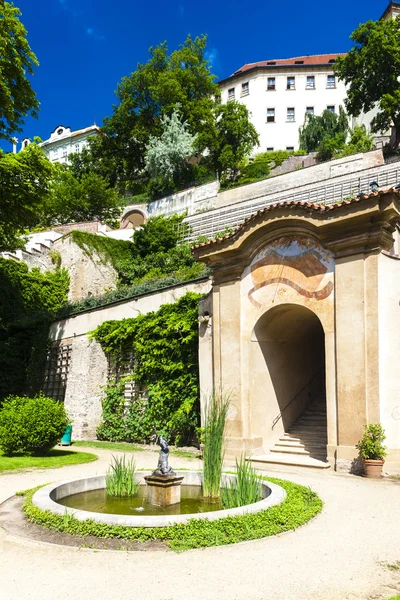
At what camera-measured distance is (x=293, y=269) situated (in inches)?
504

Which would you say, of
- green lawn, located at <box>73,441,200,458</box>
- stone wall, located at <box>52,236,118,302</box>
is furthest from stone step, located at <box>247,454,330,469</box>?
stone wall, located at <box>52,236,118,302</box>

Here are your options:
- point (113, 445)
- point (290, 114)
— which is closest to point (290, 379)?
point (113, 445)

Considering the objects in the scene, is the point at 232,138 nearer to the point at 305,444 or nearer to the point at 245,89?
the point at 245,89

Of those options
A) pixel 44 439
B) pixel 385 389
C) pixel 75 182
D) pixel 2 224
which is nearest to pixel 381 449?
pixel 385 389

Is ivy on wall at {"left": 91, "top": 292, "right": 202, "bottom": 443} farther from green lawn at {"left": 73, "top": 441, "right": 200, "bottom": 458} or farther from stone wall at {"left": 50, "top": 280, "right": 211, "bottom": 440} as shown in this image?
green lawn at {"left": 73, "top": 441, "right": 200, "bottom": 458}

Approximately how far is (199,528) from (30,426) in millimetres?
8345

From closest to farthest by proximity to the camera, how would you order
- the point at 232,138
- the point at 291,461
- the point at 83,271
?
the point at 291,461, the point at 83,271, the point at 232,138

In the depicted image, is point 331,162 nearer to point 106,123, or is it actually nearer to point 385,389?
point 385,389

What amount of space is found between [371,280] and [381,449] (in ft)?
11.7

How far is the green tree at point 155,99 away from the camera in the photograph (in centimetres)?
4766

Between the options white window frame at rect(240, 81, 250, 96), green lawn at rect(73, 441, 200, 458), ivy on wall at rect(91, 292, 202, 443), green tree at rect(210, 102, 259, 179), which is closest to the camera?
green lawn at rect(73, 441, 200, 458)

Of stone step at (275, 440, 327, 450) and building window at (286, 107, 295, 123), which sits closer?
stone step at (275, 440, 327, 450)

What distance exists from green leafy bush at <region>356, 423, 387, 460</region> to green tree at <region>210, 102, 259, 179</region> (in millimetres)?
37154

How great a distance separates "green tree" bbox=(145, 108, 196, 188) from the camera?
42531 millimetres
